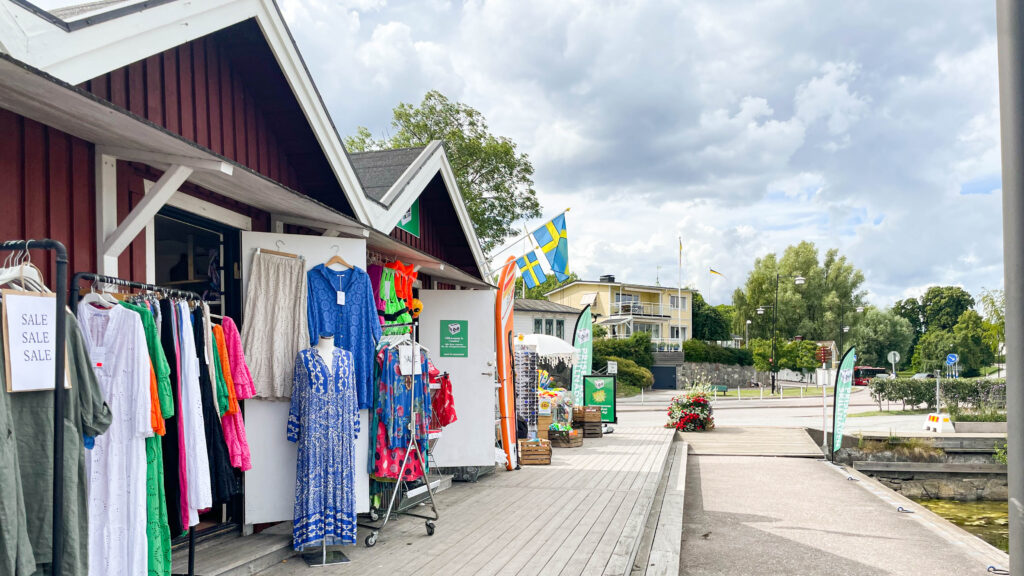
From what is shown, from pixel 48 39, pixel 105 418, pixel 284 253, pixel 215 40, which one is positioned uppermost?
pixel 215 40

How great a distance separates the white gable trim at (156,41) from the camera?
2.99 meters

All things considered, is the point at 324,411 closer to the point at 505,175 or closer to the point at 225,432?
the point at 225,432

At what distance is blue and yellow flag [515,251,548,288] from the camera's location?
12.0 m

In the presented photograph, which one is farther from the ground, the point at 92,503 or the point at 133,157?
the point at 133,157

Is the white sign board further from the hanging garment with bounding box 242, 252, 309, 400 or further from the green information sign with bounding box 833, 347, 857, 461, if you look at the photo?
the green information sign with bounding box 833, 347, 857, 461

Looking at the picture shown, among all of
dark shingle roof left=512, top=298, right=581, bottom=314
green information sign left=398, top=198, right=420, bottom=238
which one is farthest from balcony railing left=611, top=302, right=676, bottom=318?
green information sign left=398, top=198, right=420, bottom=238

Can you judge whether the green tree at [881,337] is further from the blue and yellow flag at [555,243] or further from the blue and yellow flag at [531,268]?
the blue and yellow flag at [531,268]

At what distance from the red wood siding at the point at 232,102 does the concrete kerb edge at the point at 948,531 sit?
613cm

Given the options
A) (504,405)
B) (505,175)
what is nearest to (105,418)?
(504,405)

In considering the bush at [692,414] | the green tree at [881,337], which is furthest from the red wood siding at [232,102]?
the green tree at [881,337]

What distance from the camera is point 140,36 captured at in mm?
3764

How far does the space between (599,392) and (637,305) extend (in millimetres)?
43710

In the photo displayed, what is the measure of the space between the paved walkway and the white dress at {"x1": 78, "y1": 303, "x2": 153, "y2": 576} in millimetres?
4546

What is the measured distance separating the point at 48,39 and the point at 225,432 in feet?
7.20
